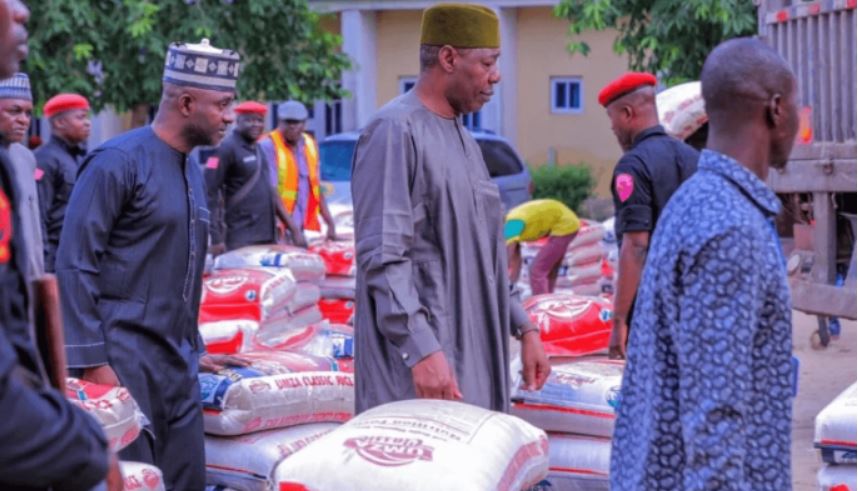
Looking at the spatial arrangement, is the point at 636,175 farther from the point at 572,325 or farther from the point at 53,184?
the point at 53,184

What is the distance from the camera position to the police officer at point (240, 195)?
11383 mm

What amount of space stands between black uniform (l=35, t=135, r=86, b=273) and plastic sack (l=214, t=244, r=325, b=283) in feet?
4.45

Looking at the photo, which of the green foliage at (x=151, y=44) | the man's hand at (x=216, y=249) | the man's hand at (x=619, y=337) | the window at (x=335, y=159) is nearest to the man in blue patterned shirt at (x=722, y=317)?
the man's hand at (x=619, y=337)

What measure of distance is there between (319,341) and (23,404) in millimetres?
5109

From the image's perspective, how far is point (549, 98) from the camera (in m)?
28.4

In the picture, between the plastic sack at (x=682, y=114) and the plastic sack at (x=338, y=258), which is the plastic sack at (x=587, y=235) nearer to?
the plastic sack at (x=338, y=258)

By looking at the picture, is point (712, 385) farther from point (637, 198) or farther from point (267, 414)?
point (637, 198)

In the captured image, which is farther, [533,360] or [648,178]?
[648,178]

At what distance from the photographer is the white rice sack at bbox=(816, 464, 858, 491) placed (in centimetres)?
500

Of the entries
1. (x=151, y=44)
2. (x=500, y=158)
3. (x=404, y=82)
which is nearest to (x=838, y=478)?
(x=500, y=158)

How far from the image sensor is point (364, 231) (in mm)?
4434

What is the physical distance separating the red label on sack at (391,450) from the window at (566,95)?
24394 millimetres

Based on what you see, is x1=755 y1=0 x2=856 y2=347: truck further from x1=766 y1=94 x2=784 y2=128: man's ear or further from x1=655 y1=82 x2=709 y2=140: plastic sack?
x1=766 y1=94 x2=784 y2=128: man's ear

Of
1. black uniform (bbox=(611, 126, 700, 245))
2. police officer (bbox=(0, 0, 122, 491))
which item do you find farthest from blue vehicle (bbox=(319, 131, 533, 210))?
police officer (bbox=(0, 0, 122, 491))
